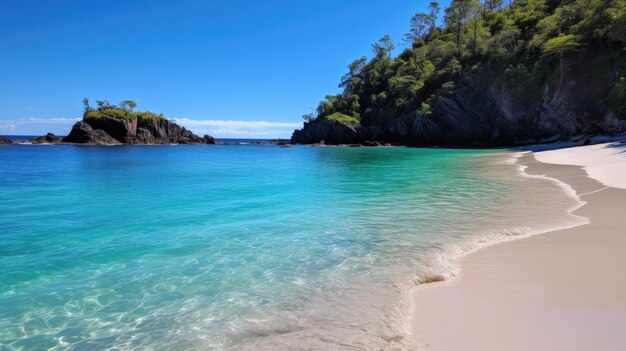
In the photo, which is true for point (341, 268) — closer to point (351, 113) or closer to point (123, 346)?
point (123, 346)

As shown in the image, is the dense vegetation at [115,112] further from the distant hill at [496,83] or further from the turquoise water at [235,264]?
the turquoise water at [235,264]

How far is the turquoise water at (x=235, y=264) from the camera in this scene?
4.27m

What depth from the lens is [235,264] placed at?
664 cm

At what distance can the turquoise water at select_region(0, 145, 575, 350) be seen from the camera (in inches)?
168

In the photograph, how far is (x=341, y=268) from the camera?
6250 millimetres

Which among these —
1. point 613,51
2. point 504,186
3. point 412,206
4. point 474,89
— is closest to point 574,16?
point 613,51

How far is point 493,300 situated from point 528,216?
6.00 meters

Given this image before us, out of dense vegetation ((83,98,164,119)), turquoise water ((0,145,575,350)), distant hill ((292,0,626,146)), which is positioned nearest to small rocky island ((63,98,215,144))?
dense vegetation ((83,98,164,119))

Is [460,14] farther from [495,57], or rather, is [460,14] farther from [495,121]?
[495,121]

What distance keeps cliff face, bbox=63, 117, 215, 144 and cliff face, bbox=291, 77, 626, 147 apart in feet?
171

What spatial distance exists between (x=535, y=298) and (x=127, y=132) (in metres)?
101

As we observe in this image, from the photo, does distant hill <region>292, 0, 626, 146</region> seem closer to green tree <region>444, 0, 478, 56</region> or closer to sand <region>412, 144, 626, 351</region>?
green tree <region>444, 0, 478, 56</region>

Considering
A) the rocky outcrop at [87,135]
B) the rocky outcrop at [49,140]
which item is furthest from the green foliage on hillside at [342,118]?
the rocky outcrop at [49,140]

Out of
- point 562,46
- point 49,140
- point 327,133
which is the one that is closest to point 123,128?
point 49,140
